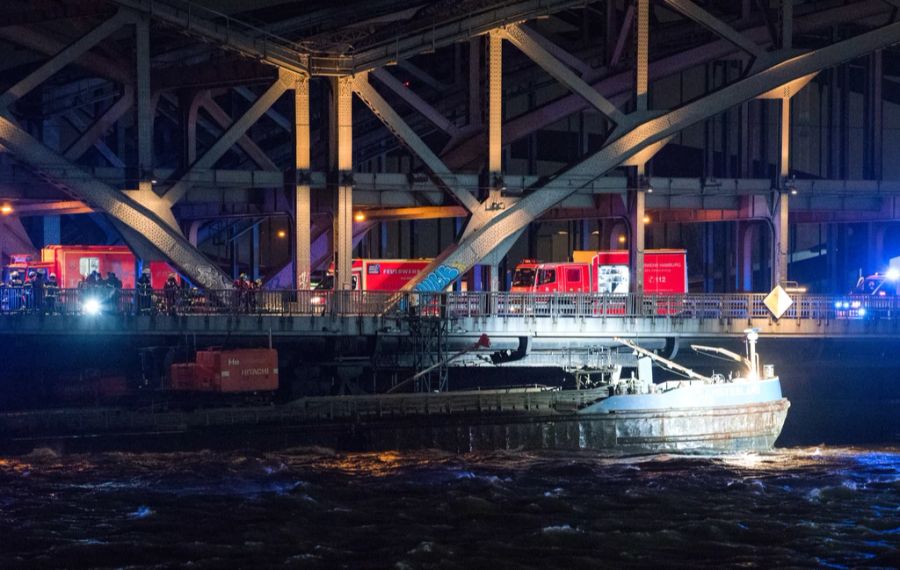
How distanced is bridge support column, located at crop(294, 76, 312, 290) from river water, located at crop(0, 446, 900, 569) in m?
14.9

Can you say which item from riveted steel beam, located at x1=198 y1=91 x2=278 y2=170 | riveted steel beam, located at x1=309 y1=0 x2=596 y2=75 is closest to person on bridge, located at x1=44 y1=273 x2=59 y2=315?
riveted steel beam, located at x1=198 y1=91 x2=278 y2=170

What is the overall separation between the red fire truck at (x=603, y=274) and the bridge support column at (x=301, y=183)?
10.5 meters

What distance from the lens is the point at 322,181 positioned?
5409 centimetres

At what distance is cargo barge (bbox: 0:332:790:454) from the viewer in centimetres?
3947

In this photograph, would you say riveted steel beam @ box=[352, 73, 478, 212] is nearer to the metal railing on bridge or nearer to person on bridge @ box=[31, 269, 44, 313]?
the metal railing on bridge

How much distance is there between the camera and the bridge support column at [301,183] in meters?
53.1

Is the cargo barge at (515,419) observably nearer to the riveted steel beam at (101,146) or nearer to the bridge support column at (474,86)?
the bridge support column at (474,86)

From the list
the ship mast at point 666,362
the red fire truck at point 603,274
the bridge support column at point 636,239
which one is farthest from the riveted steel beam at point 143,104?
the bridge support column at point 636,239

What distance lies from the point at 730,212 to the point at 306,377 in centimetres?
2858

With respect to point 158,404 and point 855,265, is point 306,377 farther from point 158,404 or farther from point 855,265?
point 855,265

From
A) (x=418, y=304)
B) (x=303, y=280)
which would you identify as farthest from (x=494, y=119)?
(x=303, y=280)

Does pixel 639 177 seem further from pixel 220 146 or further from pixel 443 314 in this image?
pixel 220 146

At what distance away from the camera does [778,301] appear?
47969 millimetres

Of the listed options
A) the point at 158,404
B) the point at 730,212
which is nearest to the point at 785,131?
the point at 730,212
